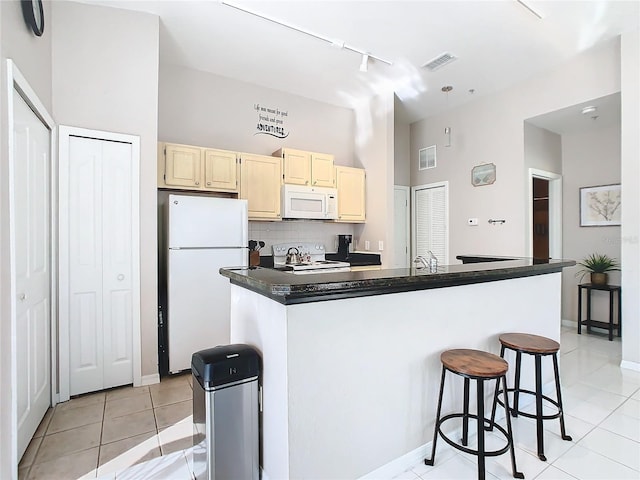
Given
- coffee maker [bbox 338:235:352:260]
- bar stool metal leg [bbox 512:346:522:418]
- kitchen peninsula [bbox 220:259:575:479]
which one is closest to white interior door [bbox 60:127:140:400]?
kitchen peninsula [bbox 220:259:575:479]

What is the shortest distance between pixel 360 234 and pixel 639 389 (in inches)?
132

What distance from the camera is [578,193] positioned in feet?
15.6

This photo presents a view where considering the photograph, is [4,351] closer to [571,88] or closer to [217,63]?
[217,63]

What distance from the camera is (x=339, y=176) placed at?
15.4 feet

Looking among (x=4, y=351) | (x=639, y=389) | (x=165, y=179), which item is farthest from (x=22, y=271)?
(x=639, y=389)

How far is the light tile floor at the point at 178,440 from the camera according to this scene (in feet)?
6.01

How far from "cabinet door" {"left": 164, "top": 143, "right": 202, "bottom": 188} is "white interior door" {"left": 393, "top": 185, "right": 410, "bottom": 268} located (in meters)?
3.35

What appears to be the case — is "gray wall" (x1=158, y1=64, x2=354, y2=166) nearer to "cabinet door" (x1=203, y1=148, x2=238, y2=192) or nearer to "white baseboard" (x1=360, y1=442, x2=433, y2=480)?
"cabinet door" (x1=203, y1=148, x2=238, y2=192)

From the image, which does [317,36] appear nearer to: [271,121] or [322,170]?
[271,121]

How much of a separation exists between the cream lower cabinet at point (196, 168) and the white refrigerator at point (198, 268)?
1.47 feet

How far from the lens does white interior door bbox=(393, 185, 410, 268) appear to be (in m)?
5.79

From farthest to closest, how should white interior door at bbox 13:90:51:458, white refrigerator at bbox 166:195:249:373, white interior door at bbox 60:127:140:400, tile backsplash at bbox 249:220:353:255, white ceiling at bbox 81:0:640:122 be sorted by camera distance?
tile backsplash at bbox 249:220:353:255 < white refrigerator at bbox 166:195:249:373 < white ceiling at bbox 81:0:640:122 < white interior door at bbox 60:127:140:400 < white interior door at bbox 13:90:51:458

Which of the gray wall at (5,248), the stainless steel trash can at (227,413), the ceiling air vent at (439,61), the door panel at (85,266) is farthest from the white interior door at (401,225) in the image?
the gray wall at (5,248)

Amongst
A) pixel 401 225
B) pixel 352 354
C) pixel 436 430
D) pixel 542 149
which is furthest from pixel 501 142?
pixel 352 354
